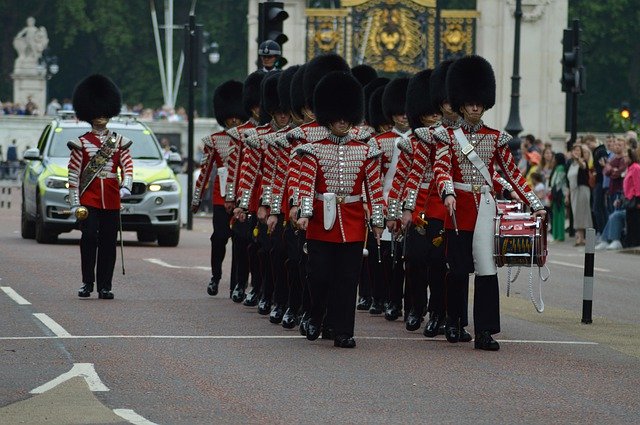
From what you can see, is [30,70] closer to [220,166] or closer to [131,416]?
[220,166]

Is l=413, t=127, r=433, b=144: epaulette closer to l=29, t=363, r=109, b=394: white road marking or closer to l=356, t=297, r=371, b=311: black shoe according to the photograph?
l=29, t=363, r=109, b=394: white road marking

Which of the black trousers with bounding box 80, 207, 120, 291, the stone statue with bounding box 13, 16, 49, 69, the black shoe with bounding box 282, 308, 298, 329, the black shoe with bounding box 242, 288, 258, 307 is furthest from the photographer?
the stone statue with bounding box 13, 16, 49, 69

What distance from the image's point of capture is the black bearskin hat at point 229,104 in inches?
731

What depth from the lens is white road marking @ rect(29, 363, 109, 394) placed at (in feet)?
37.0

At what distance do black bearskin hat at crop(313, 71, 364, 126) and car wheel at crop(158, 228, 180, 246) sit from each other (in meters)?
Result: 12.8

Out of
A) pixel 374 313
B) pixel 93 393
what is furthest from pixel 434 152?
pixel 93 393

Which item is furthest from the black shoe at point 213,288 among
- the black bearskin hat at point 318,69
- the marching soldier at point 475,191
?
the marching soldier at point 475,191

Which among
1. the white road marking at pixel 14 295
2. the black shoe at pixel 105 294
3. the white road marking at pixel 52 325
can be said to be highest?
the white road marking at pixel 52 325

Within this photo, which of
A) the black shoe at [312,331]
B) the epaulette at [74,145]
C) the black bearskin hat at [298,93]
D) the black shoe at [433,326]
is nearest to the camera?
the black shoe at [312,331]

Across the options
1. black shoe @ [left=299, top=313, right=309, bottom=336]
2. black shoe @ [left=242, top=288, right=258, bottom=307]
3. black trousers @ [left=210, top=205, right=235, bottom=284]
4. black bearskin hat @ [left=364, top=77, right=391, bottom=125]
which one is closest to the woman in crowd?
black trousers @ [left=210, top=205, right=235, bottom=284]

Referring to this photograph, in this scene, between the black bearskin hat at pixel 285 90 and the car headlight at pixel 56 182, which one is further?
the car headlight at pixel 56 182

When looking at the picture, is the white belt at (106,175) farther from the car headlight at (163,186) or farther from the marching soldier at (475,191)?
the car headlight at (163,186)

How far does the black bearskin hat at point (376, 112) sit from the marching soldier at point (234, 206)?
3.43ft

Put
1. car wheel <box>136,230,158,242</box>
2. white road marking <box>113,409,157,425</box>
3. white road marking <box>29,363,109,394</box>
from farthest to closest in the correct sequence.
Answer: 1. car wheel <box>136,230,158,242</box>
2. white road marking <box>29,363,109,394</box>
3. white road marking <box>113,409,157,425</box>
